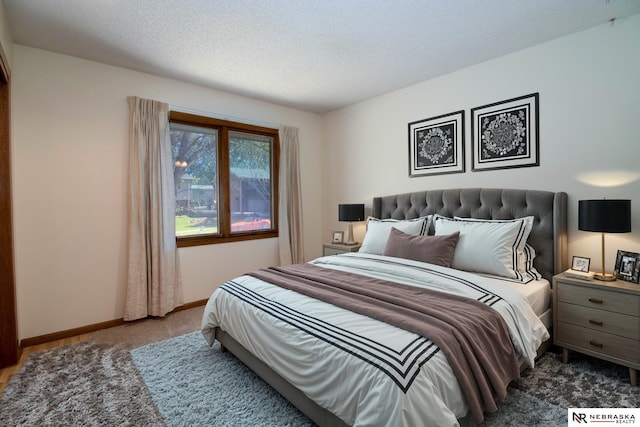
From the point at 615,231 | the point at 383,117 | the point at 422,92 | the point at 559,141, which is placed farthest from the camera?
the point at 383,117

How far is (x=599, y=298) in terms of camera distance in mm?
2162

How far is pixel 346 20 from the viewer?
242 centimetres

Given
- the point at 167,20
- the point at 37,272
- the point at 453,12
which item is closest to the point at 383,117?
the point at 453,12

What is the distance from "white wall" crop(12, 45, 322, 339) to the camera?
2.79 m

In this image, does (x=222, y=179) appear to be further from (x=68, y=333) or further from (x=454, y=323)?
(x=454, y=323)

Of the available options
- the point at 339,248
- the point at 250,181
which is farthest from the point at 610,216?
the point at 250,181

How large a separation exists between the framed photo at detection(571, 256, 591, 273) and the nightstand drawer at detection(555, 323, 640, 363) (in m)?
0.45

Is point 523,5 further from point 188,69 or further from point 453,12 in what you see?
point 188,69

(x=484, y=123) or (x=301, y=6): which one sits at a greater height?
(x=301, y=6)

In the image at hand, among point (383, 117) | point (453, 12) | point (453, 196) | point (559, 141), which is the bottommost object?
point (453, 196)

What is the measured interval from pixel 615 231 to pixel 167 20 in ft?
11.7

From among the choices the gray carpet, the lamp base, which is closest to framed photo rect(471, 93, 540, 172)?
the lamp base

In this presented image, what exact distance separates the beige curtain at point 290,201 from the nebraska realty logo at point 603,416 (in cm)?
338

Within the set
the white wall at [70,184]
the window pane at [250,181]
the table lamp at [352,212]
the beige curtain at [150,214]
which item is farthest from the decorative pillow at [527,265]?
the white wall at [70,184]
